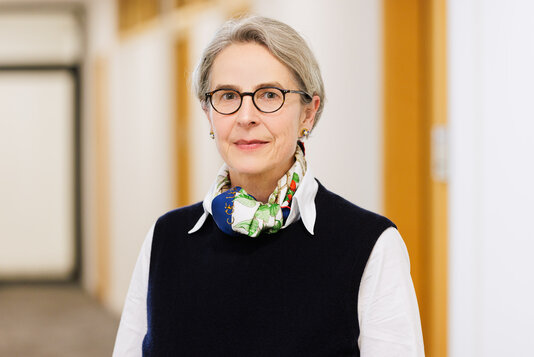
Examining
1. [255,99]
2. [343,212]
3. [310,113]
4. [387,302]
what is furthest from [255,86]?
[387,302]

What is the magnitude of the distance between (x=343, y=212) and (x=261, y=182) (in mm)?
197

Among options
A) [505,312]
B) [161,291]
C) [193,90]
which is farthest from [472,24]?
[161,291]

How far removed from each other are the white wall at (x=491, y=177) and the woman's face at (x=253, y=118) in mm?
795

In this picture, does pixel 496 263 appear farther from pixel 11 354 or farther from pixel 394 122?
pixel 11 354

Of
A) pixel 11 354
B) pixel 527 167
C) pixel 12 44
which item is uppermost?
pixel 12 44

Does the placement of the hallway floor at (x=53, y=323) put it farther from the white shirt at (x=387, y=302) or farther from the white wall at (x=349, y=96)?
the white shirt at (x=387, y=302)

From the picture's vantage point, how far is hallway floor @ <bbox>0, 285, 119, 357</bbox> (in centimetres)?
462

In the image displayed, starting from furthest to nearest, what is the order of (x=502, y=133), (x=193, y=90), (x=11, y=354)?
(x=11, y=354) → (x=502, y=133) → (x=193, y=90)

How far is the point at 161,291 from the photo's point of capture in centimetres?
141

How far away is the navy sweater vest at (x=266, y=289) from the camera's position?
4.21 feet

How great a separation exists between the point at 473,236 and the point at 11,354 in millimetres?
3489

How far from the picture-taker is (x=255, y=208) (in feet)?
4.48

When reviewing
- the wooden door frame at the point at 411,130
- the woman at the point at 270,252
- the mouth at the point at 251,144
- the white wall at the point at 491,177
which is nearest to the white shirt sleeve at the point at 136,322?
the woman at the point at 270,252

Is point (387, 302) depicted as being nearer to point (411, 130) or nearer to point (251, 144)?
point (251, 144)
